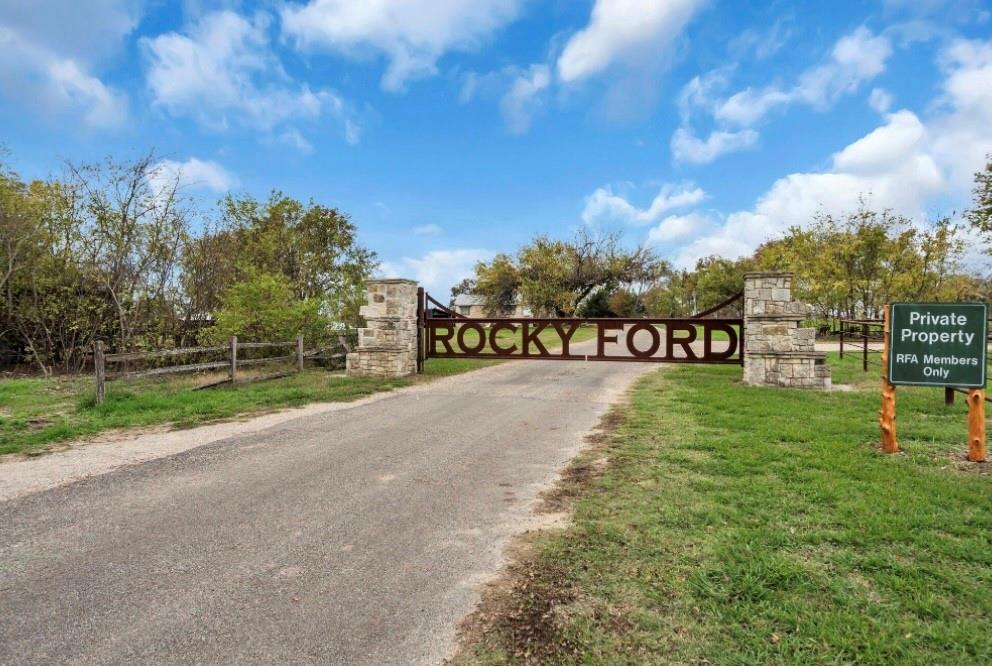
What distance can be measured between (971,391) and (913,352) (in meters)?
0.57

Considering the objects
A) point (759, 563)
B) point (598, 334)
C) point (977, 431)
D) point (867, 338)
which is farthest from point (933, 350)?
point (867, 338)

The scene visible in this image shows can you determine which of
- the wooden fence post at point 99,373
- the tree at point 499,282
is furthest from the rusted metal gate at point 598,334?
the tree at point 499,282

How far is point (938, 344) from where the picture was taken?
5484mm

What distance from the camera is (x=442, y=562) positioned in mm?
3211

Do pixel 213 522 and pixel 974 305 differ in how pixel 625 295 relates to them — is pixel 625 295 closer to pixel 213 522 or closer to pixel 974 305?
pixel 974 305

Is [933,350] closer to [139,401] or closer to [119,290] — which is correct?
[139,401]

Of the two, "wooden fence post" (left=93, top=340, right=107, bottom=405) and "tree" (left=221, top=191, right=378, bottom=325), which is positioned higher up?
"tree" (left=221, top=191, right=378, bottom=325)

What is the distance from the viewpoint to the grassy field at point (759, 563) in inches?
92.8

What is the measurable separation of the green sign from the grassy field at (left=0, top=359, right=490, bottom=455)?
7.68 meters

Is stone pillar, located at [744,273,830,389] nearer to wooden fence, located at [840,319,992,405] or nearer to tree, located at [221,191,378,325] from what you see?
wooden fence, located at [840,319,992,405]

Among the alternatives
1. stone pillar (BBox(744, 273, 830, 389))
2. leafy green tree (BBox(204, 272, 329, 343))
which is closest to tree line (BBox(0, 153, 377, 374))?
leafy green tree (BBox(204, 272, 329, 343))

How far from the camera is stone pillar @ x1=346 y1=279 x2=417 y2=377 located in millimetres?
12281

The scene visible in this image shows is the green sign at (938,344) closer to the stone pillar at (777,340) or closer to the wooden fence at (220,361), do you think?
the stone pillar at (777,340)

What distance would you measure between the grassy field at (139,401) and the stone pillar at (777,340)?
267 inches
